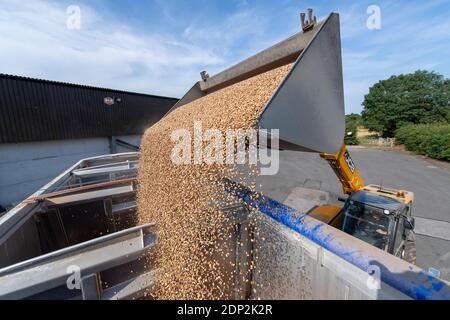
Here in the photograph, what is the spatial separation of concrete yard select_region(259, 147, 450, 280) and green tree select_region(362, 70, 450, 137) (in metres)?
10.5

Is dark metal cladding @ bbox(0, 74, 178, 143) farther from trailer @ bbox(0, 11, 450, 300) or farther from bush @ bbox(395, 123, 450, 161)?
bush @ bbox(395, 123, 450, 161)

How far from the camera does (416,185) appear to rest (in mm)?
7348

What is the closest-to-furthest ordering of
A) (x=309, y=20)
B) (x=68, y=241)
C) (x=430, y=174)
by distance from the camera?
(x=309, y=20)
(x=68, y=241)
(x=430, y=174)

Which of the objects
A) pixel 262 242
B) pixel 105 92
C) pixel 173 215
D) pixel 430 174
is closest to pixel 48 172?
pixel 105 92

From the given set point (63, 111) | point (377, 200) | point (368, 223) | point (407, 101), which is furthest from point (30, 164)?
point (407, 101)

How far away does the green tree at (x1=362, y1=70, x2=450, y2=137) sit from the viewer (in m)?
18.8

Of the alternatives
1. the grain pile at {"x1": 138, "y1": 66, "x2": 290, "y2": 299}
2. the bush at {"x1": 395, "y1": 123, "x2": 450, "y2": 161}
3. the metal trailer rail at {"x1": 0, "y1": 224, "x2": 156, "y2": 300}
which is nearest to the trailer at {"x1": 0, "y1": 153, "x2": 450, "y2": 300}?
the metal trailer rail at {"x1": 0, "y1": 224, "x2": 156, "y2": 300}

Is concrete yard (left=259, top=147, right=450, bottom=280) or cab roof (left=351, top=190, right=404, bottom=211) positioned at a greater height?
cab roof (left=351, top=190, right=404, bottom=211)

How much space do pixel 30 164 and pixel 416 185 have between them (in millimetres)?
13413

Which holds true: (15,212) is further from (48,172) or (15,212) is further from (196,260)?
(48,172)

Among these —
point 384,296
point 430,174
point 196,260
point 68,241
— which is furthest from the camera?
point 430,174

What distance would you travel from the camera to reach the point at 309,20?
1.64 m

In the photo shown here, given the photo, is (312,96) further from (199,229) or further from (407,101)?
(407,101)
